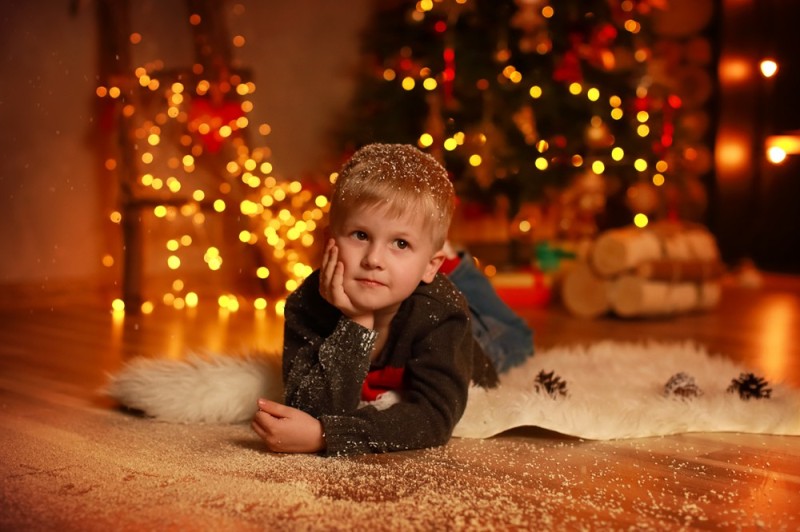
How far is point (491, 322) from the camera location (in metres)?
1.74

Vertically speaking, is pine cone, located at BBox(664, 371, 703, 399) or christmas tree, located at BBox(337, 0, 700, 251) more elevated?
christmas tree, located at BBox(337, 0, 700, 251)

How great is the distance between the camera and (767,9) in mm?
4152

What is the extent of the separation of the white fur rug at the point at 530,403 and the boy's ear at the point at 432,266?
0.20 m

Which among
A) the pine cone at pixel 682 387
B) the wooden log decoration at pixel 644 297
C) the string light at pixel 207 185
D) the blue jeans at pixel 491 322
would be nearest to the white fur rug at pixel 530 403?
the pine cone at pixel 682 387

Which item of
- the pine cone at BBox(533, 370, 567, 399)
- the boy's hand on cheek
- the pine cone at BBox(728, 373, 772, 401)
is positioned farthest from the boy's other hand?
the pine cone at BBox(728, 373, 772, 401)

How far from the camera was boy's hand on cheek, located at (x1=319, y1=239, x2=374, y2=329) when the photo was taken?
120 cm

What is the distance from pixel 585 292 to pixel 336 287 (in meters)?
1.77

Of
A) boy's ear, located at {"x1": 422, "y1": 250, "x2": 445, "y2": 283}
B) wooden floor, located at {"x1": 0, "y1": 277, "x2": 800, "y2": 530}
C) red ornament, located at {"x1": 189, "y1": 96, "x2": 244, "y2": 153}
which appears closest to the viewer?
wooden floor, located at {"x1": 0, "y1": 277, "x2": 800, "y2": 530}

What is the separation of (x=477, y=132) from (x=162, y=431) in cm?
196

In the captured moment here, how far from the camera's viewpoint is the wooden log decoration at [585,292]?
9.28 feet

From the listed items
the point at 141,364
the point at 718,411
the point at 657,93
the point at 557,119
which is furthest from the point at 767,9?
the point at 141,364

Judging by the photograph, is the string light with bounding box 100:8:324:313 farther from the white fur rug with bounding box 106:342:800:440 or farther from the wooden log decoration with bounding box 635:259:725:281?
the white fur rug with bounding box 106:342:800:440

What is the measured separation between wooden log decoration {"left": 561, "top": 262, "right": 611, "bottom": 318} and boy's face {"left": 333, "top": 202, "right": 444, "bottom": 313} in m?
1.70

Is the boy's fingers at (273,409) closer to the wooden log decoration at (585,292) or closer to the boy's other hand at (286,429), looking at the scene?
the boy's other hand at (286,429)
